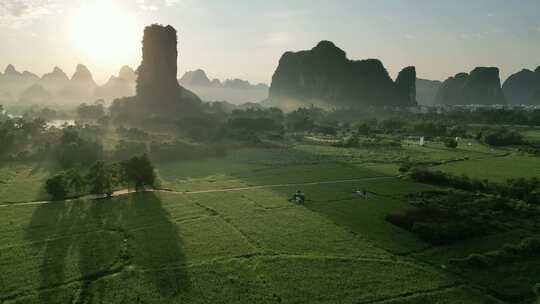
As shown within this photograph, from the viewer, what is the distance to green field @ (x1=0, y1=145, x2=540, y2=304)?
74.5 feet

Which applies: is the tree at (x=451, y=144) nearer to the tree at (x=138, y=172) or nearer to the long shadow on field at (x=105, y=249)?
the tree at (x=138, y=172)

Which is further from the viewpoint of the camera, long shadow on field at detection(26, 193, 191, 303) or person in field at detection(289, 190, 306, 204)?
person in field at detection(289, 190, 306, 204)

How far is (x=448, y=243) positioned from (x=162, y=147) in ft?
158

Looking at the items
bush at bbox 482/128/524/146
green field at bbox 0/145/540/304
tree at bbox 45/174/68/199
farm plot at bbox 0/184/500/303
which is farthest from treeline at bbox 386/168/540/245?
bush at bbox 482/128/524/146

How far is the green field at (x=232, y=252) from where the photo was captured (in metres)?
22.7

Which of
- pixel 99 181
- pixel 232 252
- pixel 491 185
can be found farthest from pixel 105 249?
pixel 491 185

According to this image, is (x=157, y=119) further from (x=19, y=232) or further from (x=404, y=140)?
(x=19, y=232)

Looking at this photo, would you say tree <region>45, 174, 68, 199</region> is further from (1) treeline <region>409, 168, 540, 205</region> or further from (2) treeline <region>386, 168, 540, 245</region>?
(1) treeline <region>409, 168, 540, 205</region>

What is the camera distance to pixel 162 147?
67312mm

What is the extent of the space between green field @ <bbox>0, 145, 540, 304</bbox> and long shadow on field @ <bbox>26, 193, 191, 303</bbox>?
0.26 ft

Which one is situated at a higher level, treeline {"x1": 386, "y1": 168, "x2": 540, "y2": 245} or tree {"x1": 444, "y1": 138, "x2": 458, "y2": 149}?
tree {"x1": 444, "y1": 138, "x2": 458, "y2": 149}

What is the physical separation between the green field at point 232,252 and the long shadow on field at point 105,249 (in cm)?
8

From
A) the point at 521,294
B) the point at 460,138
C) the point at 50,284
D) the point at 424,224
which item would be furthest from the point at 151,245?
the point at 460,138

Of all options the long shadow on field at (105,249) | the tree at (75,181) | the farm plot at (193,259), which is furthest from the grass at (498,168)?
the tree at (75,181)
